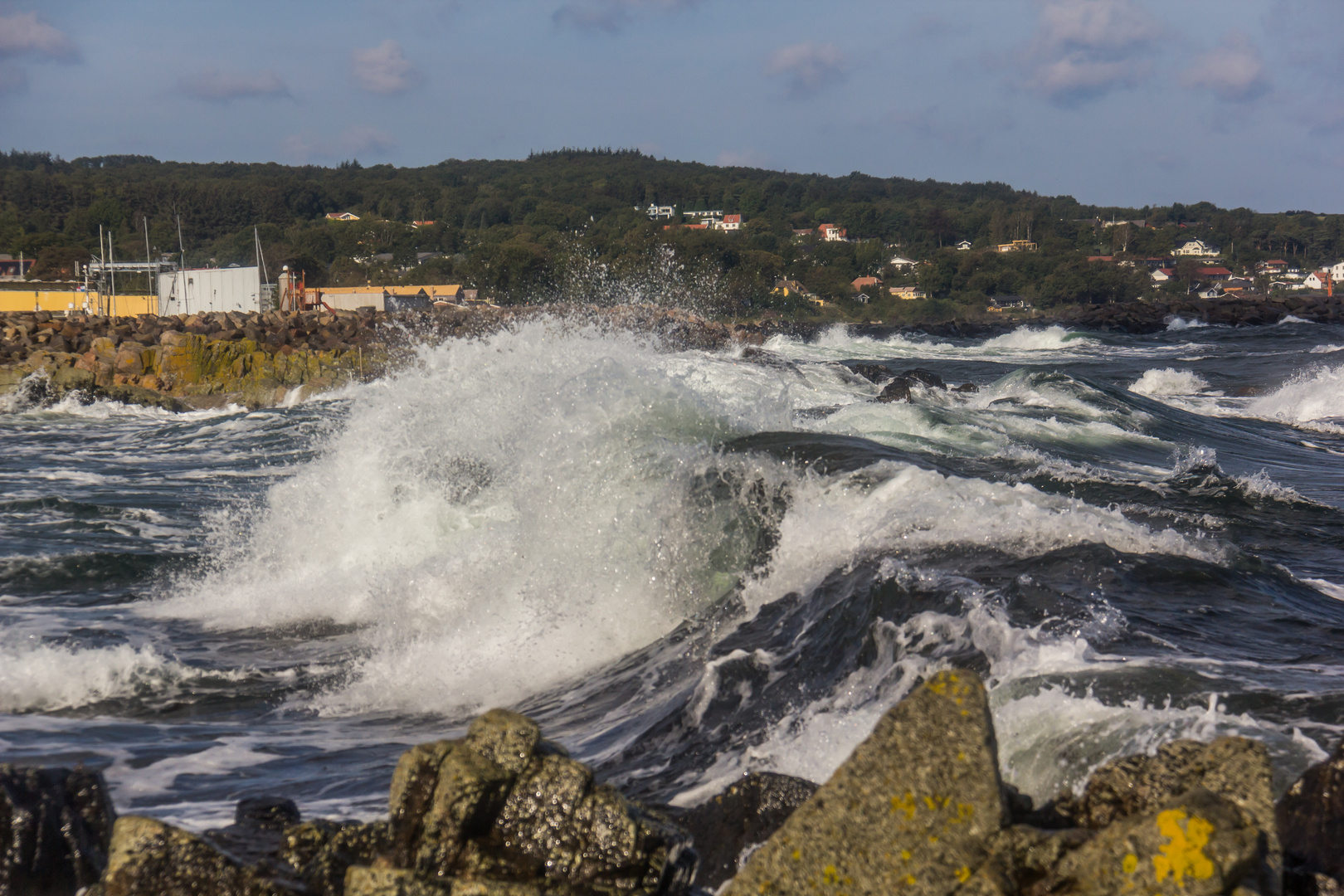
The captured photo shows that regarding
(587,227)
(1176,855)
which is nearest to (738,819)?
(1176,855)

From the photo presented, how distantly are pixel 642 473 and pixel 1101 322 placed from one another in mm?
49527

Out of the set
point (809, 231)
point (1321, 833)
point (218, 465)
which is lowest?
point (218, 465)

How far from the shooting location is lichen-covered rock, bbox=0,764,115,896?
2744 mm

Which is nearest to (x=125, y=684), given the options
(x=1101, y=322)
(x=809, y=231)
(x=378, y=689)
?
(x=378, y=689)

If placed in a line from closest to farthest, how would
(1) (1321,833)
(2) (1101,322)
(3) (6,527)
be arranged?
(1) (1321,833) → (3) (6,527) → (2) (1101,322)

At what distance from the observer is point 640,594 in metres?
6.29

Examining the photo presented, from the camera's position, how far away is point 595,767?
4.25 metres

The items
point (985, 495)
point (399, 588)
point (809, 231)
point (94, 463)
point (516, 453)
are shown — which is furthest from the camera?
point (809, 231)

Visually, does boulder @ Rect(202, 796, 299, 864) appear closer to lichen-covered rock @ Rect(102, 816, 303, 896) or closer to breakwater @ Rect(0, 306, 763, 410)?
lichen-covered rock @ Rect(102, 816, 303, 896)

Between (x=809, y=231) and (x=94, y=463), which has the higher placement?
(x=809, y=231)

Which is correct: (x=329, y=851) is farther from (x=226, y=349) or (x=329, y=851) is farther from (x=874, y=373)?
(x=226, y=349)

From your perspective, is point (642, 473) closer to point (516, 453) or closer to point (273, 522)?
point (516, 453)

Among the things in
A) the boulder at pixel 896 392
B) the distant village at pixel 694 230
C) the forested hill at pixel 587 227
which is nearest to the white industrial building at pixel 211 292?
the distant village at pixel 694 230

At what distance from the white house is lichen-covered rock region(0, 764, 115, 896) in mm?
128165
